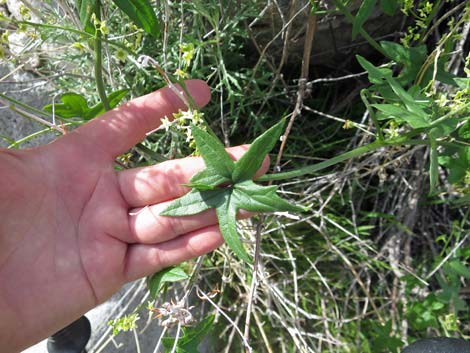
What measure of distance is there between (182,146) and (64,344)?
0.73m

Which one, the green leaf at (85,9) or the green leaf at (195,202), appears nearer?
the green leaf at (85,9)

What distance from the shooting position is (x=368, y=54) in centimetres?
184

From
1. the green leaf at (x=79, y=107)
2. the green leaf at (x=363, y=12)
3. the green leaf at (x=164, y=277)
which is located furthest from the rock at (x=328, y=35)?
the green leaf at (x=164, y=277)

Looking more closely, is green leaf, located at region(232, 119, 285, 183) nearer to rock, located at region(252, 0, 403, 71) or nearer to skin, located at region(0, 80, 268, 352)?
skin, located at region(0, 80, 268, 352)

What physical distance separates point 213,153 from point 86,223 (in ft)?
1.35

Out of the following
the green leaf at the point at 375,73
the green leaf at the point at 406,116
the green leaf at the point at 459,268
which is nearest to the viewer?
the green leaf at the point at 406,116

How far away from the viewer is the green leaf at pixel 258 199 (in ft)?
3.23

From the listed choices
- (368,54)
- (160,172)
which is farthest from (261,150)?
(368,54)

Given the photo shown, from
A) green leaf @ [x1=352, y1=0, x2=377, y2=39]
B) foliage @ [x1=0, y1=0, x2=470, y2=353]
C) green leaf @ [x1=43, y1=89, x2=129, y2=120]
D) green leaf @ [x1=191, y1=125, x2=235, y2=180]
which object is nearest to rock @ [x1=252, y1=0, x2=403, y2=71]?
foliage @ [x1=0, y1=0, x2=470, y2=353]

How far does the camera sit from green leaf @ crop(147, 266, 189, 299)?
1.07 metres

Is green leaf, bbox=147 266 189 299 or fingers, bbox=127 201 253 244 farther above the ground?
fingers, bbox=127 201 253 244

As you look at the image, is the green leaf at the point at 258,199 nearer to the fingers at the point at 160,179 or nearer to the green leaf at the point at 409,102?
the fingers at the point at 160,179

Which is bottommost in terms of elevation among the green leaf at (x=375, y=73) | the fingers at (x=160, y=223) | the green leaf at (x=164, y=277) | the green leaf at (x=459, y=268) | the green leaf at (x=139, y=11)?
the green leaf at (x=459, y=268)

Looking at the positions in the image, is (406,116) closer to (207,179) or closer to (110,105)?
(207,179)
